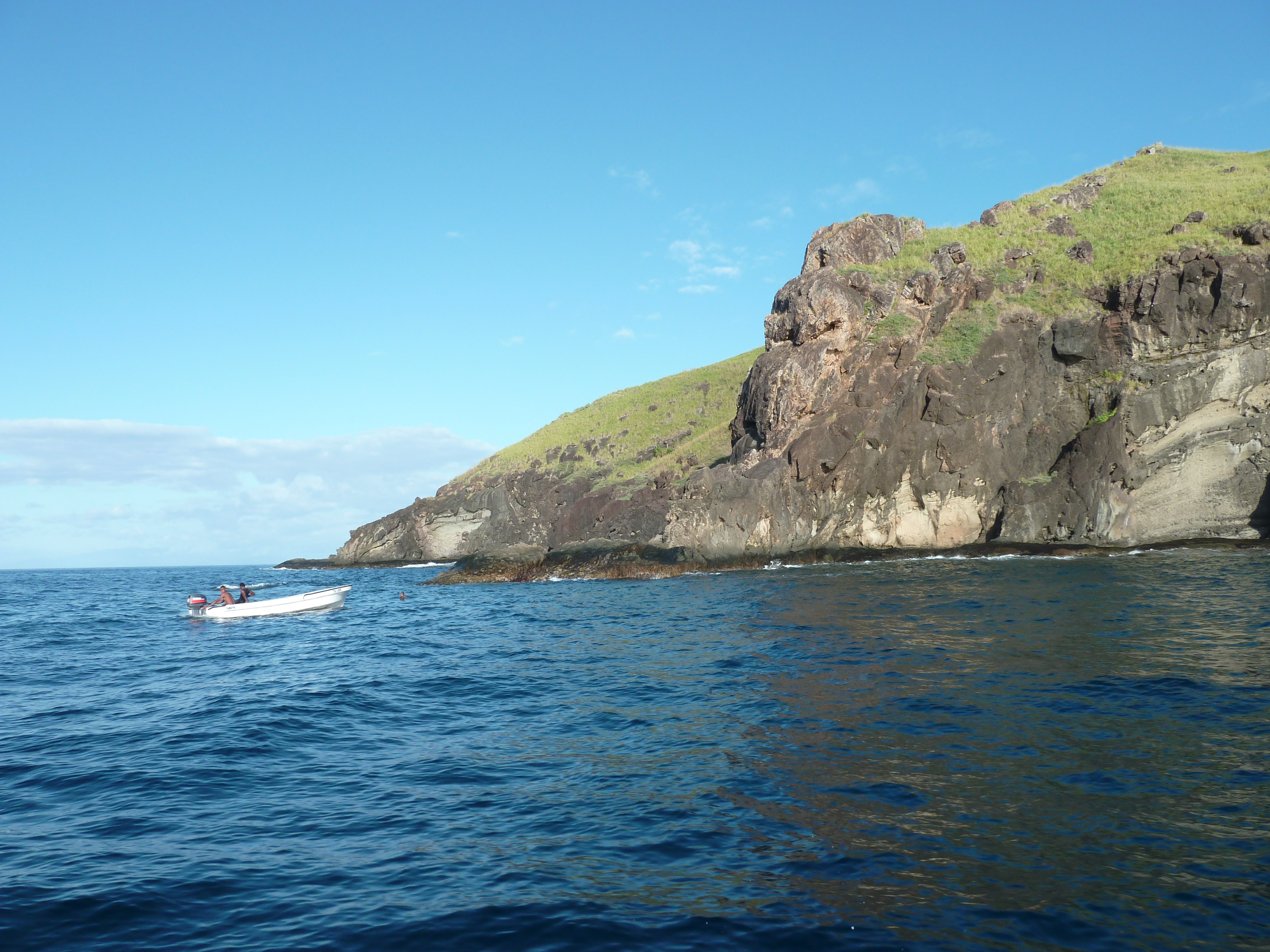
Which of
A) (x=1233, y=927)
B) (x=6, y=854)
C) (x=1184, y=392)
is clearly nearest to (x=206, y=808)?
(x=6, y=854)

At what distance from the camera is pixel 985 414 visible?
1885 inches

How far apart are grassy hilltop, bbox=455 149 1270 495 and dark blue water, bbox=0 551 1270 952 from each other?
1319 inches

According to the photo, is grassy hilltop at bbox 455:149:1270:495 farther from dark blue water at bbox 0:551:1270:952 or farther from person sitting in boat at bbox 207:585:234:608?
person sitting in boat at bbox 207:585:234:608

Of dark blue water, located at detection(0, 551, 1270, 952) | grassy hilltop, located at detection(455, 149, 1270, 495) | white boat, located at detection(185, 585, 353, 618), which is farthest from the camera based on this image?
grassy hilltop, located at detection(455, 149, 1270, 495)

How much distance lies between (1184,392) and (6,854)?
168 ft

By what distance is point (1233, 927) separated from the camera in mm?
6512

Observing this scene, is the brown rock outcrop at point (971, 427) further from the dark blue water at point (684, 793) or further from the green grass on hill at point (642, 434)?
the dark blue water at point (684, 793)

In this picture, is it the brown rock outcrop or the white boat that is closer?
the white boat

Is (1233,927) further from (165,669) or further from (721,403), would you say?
(721,403)

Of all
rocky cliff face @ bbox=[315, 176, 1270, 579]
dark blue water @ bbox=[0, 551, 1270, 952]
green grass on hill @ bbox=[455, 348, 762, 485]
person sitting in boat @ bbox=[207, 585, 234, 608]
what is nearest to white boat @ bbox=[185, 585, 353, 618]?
person sitting in boat @ bbox=[207, 585, 234, 608]

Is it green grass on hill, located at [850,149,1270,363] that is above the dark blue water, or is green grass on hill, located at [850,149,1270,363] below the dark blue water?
above

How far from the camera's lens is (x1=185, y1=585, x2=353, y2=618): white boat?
124 ft

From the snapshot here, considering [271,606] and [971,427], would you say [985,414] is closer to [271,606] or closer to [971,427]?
[971,427]

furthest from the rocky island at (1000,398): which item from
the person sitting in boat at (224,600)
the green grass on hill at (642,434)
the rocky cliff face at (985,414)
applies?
the person sitting in boat at (224,600)
